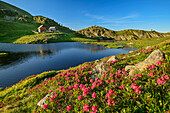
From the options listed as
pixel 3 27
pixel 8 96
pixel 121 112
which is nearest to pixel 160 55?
pixel 121 112

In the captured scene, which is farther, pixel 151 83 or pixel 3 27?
pixel 3 27

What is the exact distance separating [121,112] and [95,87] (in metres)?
2.30

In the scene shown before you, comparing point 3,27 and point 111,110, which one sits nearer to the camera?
point 111,110

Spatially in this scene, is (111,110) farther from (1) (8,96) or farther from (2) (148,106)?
(1) (8,96)

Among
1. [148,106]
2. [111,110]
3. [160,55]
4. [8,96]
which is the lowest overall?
[8,96]

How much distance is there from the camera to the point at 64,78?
10.5m

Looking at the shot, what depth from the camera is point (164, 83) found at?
452 centimetres

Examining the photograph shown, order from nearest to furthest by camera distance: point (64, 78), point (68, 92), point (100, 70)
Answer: point (68, 92), point (100, 70), point (64, 78)

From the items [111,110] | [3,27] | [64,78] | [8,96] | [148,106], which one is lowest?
[8,96]

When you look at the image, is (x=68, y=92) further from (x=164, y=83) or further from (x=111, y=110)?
(x=164, y=83)

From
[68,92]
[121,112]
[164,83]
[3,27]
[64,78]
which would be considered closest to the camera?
[121,112]

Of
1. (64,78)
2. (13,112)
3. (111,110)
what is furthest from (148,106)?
(13,112)

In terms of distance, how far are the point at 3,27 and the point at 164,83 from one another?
7201 inches

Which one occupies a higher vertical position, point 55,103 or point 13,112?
point 55,103
